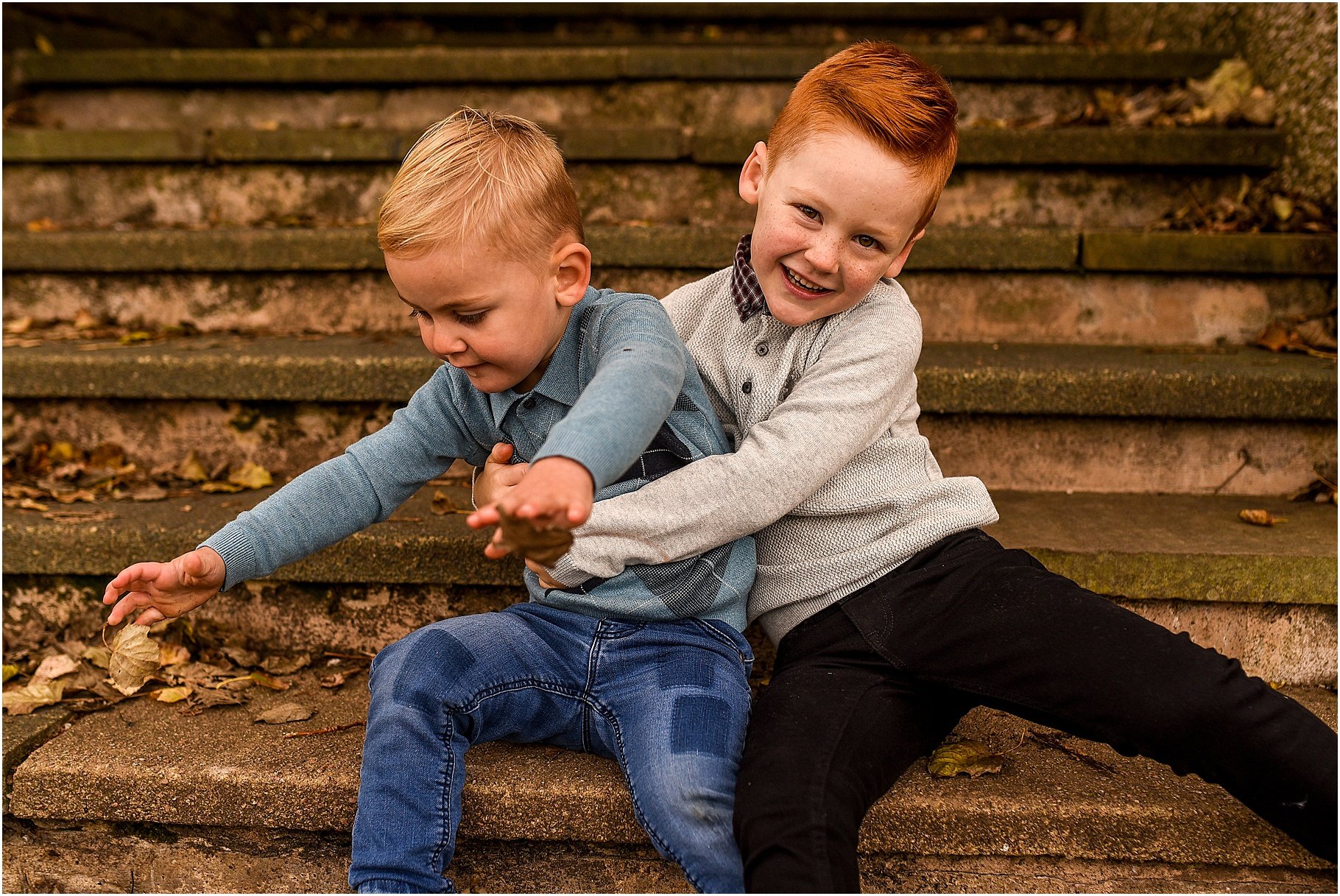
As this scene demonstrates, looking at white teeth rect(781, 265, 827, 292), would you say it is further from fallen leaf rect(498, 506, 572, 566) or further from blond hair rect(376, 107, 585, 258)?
fallen leaf rect(498, 506, 572, 566)

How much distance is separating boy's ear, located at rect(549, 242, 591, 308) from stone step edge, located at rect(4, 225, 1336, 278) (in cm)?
112

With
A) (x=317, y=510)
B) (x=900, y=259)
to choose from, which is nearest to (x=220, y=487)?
(x=317, y=510)

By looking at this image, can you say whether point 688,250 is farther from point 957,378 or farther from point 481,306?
point 481,306

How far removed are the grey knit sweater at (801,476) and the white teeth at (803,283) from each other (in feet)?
0.26

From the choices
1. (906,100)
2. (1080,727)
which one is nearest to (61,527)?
(906,100)

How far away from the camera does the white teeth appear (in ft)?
4.96

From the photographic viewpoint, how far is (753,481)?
1405 millimetres

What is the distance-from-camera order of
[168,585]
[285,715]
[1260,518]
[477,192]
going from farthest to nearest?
1. [1260,518]
2. [285,715]
3. [168,585]
4. [477,192]

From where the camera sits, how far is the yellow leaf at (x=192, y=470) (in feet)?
7.63

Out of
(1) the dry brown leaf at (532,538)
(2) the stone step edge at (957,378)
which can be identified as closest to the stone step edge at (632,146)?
(2) the stone step edge at (957,378)

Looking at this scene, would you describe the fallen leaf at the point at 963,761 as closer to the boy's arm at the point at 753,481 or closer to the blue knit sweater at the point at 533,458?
the blue knit sweater at the point at 533,458

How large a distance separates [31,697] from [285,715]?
20.5 inches

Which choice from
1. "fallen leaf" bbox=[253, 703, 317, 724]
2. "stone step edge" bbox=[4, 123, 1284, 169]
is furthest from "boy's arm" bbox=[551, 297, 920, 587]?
"stone step edge" bbox=[4, 123, 1284, 169]

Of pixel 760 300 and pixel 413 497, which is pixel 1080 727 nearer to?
pixel 760 300
